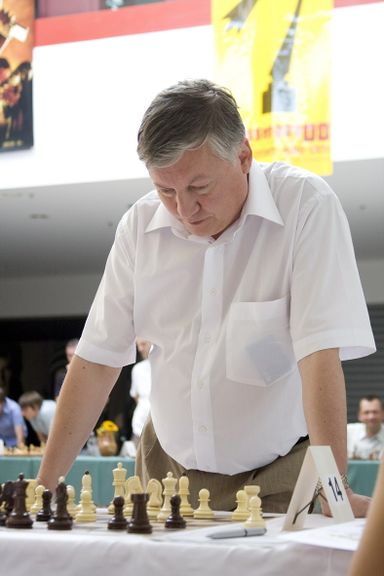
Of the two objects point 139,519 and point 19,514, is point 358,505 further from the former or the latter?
point 19,514

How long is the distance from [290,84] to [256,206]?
4.94m

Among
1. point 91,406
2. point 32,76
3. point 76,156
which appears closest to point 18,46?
point 32,76

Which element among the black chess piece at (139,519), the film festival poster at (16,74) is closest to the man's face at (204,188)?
the black chess piece at (139,519)

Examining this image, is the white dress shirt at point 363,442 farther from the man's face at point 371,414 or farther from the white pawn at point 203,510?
the white pawn at point 203,510

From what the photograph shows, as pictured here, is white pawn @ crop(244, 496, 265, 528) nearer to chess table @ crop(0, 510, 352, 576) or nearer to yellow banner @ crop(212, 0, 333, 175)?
chess table @ crop(0, 510, 352, 576)

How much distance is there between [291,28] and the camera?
6301 millimetres

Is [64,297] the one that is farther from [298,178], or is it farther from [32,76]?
[298,178]

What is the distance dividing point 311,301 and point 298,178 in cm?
21

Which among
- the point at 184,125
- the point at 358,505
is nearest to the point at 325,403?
the point at 358,505

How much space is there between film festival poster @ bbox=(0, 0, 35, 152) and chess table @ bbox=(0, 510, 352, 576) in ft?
21.3

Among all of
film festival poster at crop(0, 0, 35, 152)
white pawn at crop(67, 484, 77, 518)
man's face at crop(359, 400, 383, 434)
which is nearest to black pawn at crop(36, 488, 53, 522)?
white pawn at crop(67, 484, 77, 518)

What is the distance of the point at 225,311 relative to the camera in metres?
1.56

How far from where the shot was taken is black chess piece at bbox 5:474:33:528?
1.19m

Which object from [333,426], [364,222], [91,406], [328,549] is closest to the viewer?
[328,549]
